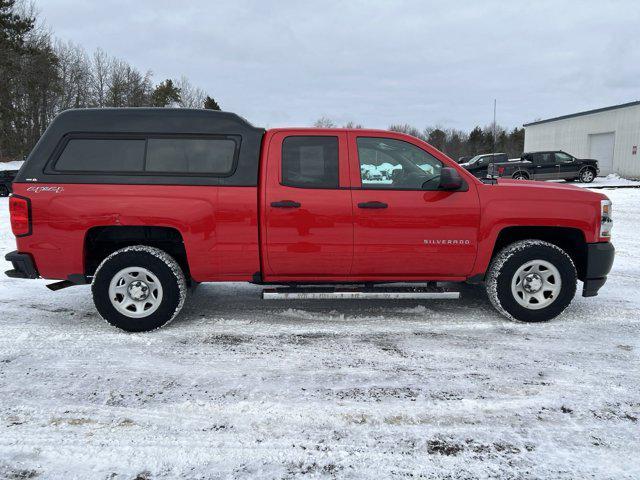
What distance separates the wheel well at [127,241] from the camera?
4.15 metres

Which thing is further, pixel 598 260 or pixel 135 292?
pixel 598 260

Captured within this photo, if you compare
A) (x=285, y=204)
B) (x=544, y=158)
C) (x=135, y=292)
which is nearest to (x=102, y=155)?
(x=135, y=292)

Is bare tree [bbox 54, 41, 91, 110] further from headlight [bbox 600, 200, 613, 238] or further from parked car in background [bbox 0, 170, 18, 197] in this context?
headlight [bbox 600, 200, 613, 238]

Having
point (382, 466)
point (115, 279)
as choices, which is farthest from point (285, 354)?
point (115, 279)

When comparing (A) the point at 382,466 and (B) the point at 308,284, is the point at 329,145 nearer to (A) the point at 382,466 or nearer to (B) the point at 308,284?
(B) the point at 308,284

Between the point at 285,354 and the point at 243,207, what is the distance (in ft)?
4.51

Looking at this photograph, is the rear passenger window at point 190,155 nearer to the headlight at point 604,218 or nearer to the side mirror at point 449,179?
the side mirror at point 449,179

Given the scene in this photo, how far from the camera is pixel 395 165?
4266mm

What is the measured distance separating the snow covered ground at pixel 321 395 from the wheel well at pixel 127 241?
0.62 meters

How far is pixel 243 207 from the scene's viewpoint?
4051 millimetres

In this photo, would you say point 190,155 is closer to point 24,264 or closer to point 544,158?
point 24,264

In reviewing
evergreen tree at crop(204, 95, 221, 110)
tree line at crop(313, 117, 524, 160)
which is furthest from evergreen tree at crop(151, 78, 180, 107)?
tree line at crop(313, 117, 524, 160)

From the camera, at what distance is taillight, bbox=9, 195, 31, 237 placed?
12.9 feet

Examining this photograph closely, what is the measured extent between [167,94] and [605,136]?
52.0 m
